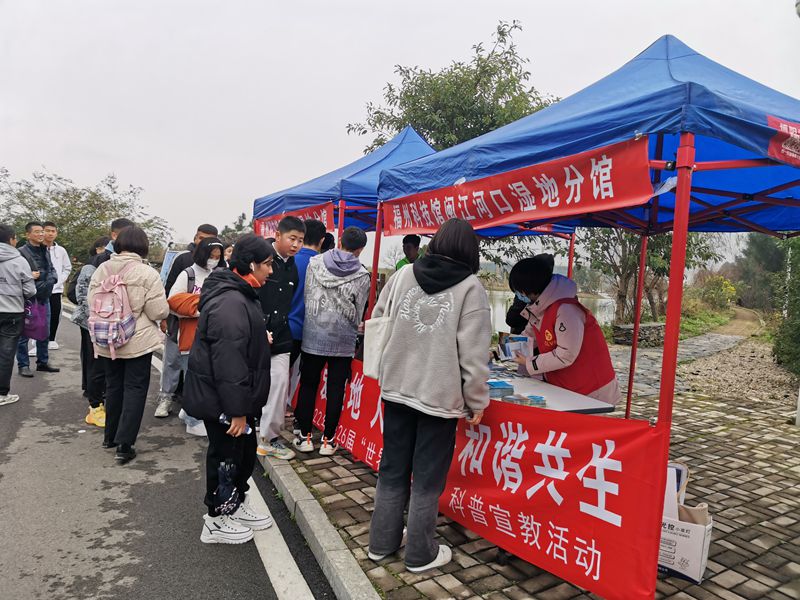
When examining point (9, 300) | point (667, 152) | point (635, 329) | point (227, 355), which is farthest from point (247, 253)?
point (9, 300)

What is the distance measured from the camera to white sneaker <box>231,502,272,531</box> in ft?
10.7

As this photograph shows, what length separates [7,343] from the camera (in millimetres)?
5480

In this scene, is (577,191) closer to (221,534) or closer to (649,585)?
(649,585)

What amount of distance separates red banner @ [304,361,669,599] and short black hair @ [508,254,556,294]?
111 cm

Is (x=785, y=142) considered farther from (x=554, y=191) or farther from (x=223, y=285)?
(x=223, y=285)

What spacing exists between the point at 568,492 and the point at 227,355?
185cm

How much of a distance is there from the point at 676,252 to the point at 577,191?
581 millimetres

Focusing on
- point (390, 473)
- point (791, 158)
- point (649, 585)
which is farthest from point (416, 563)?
point (791, 158)

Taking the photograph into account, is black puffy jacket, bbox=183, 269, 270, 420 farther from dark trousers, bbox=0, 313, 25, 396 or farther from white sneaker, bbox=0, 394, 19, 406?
white sneaker, bbox=0, 394, 19, 406

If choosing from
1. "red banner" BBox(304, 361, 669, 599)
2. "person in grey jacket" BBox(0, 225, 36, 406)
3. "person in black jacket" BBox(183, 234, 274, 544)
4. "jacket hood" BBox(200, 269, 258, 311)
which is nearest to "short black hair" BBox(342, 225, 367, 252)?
"person in black jacket" BBox(183, 234, 274, 544)

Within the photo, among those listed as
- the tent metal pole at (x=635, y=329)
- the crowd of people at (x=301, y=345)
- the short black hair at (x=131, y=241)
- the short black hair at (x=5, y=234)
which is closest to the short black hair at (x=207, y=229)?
the crowd of people at (x=301, y=345)

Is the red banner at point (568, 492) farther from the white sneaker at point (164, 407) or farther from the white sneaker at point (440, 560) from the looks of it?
the white sneaker at point (164, 407)

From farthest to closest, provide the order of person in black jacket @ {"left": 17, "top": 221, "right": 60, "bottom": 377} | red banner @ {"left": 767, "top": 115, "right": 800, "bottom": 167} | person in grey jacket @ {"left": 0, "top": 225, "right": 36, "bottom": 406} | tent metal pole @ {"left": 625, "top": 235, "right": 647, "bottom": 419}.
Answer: person in black jacket @ {"left": 17, "top": 221, "right": 60, "bottom": 377}, person in grey jacket @ {"left": 0, "top": 225, "right": 36, "bottom": 406}, tent metal pole @ {"left": 625, "top": 235, "right": 647, "bottom": 419}, red banner @ {"left": 767, "top": 115, "right": 800, "bottom": 167}

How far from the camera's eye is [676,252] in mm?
2289
